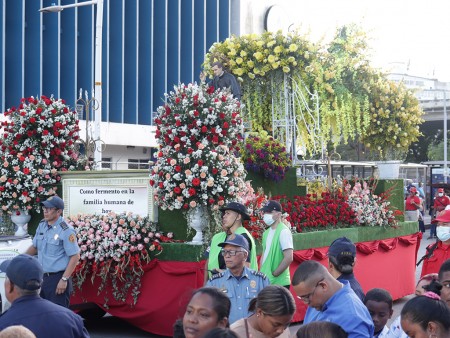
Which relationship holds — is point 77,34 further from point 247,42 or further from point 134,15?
point 247,42

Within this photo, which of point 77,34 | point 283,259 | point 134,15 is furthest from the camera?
point 134,15

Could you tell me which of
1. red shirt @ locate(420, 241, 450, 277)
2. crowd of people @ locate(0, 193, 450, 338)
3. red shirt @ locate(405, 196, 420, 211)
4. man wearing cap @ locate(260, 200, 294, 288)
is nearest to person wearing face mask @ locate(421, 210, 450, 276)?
red shirt @ locate(420, 241, 450, 277)

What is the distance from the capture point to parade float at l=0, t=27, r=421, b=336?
10492 mm

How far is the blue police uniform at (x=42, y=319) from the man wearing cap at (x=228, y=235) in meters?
3.12

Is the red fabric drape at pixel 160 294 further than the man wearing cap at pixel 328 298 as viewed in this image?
Yes

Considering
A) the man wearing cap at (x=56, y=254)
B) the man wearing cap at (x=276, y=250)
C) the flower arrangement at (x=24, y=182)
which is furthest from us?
the flower arrangement at (x=24, y=182)

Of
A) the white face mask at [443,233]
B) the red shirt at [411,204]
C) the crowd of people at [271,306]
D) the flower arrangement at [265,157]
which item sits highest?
the flower arrangement at [265,157]

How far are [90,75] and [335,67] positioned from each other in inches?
783

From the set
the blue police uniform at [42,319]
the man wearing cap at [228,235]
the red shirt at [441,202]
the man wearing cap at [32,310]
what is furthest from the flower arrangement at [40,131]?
the red shirt at [441,202]

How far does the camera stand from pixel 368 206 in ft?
45.6

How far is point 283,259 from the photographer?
9.15 meters

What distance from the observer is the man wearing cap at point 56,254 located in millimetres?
9336

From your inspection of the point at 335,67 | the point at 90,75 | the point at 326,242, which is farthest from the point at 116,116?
the point at 326,242

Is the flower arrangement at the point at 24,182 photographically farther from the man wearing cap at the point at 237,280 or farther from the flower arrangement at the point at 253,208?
the man wearing cap at the point at 237,280
